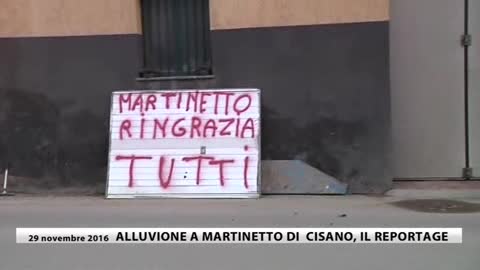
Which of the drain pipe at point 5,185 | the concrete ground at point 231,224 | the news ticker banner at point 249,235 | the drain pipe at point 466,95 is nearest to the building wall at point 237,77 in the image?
the drain pipe at point 5,185

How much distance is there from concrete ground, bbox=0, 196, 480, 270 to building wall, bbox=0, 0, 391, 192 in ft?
2.46

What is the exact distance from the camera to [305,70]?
32.4 ft

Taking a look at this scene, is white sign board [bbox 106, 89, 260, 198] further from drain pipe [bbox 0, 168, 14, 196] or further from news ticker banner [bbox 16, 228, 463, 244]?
news ticker banner [bbox 16, 228, 463, 244]

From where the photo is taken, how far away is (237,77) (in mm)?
10047

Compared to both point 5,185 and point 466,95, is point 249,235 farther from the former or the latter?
point 5,185

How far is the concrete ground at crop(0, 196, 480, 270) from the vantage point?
19.0 ft

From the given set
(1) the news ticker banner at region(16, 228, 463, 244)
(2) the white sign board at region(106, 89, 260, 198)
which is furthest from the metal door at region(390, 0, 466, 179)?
(1) the news ticker banner at region(16, 228, 463, 244)

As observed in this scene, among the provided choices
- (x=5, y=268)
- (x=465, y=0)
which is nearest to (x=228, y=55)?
(x=465, y=0)

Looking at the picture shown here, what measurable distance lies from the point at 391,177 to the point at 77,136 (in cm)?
475

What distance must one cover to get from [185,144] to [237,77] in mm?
1256

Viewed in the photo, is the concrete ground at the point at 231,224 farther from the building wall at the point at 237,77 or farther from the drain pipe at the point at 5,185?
the building wall at the point at 237,77

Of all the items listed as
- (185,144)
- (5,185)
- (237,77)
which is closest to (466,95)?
(237,77)

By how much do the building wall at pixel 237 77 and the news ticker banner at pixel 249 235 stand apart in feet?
16.7

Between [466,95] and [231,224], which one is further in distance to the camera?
[466,95]
